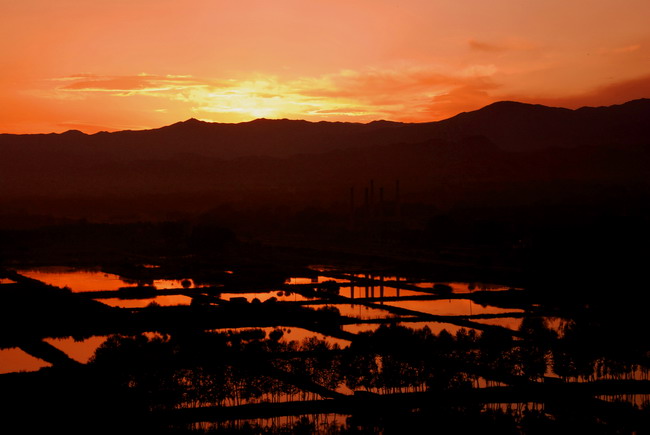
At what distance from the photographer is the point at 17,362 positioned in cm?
2081

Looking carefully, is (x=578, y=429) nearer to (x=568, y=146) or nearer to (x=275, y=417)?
(x=275, y=417)

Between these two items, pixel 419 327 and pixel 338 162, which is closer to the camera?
pixel 419 327

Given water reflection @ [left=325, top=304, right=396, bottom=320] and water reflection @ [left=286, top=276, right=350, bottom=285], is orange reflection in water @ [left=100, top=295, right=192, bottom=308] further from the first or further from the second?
water reflection @ [left=286, top=276, right=350, bottom=285]

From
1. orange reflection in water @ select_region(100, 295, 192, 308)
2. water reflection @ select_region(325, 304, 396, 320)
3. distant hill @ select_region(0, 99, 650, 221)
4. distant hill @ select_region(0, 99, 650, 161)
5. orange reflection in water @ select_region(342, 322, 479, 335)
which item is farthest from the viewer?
distant hill @ select_region(0, 99, 650, 161)

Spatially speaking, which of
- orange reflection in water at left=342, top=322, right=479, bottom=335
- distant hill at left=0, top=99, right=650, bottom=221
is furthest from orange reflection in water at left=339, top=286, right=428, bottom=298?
distant hill at left=0, top=99, right=650, bottom=221

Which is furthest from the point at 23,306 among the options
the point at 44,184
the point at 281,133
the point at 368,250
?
the point at 281,133

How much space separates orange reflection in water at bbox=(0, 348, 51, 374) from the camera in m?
20.0

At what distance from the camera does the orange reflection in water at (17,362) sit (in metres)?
20.0

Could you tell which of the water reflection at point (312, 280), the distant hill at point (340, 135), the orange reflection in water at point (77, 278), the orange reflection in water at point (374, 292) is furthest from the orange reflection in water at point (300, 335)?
the distant hill at point (340, 135)

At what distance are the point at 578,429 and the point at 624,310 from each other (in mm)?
12388

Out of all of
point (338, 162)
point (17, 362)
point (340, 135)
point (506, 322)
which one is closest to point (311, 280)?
point (506, 322)

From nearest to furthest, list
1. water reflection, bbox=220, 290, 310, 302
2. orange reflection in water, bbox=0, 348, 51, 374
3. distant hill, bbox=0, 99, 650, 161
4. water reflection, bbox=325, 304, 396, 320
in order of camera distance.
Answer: orange reflection in water, bbox=0, 348, 51, 374
water reflection, bbox=325, 304, 396, 320
water reflection, bbox=220, 290, 310, 302
distant hill, bbox=0, 99, 650, 161

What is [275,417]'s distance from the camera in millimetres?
16453

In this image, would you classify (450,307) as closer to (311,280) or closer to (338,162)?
(311,280)
